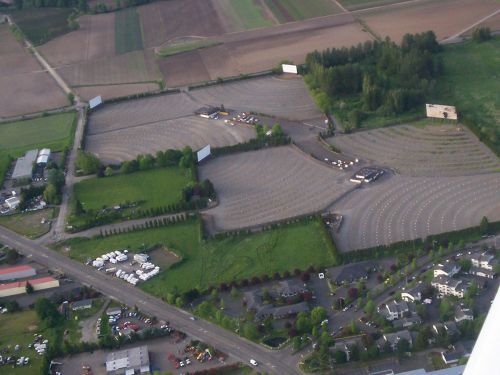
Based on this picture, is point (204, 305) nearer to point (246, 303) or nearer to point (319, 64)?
point (246, 303)

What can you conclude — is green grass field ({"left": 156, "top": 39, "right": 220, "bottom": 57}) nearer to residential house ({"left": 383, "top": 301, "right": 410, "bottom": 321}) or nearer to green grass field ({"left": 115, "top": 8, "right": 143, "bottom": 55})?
green grass field ({"left": 115, "top": 8, "right": 143, "bottom": 55})

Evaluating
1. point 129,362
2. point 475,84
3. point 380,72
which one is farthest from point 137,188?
point 475,84

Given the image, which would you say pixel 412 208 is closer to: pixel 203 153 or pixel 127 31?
pixel 203 153

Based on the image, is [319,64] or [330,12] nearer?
[319,64]

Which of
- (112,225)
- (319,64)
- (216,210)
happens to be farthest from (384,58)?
(112,225)

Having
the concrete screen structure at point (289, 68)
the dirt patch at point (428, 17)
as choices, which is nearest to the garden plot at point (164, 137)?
the concrete screen structure at point (289, 68)

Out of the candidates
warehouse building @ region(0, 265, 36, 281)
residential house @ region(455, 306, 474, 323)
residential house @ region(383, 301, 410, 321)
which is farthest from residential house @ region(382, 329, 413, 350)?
warehouse building @ region(0, 265, 36, 281)

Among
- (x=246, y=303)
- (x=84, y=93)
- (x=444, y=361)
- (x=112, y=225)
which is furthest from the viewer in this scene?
(x=84, y=93)

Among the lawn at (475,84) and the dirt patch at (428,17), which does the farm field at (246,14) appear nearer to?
the dirt patch at (428,17)
